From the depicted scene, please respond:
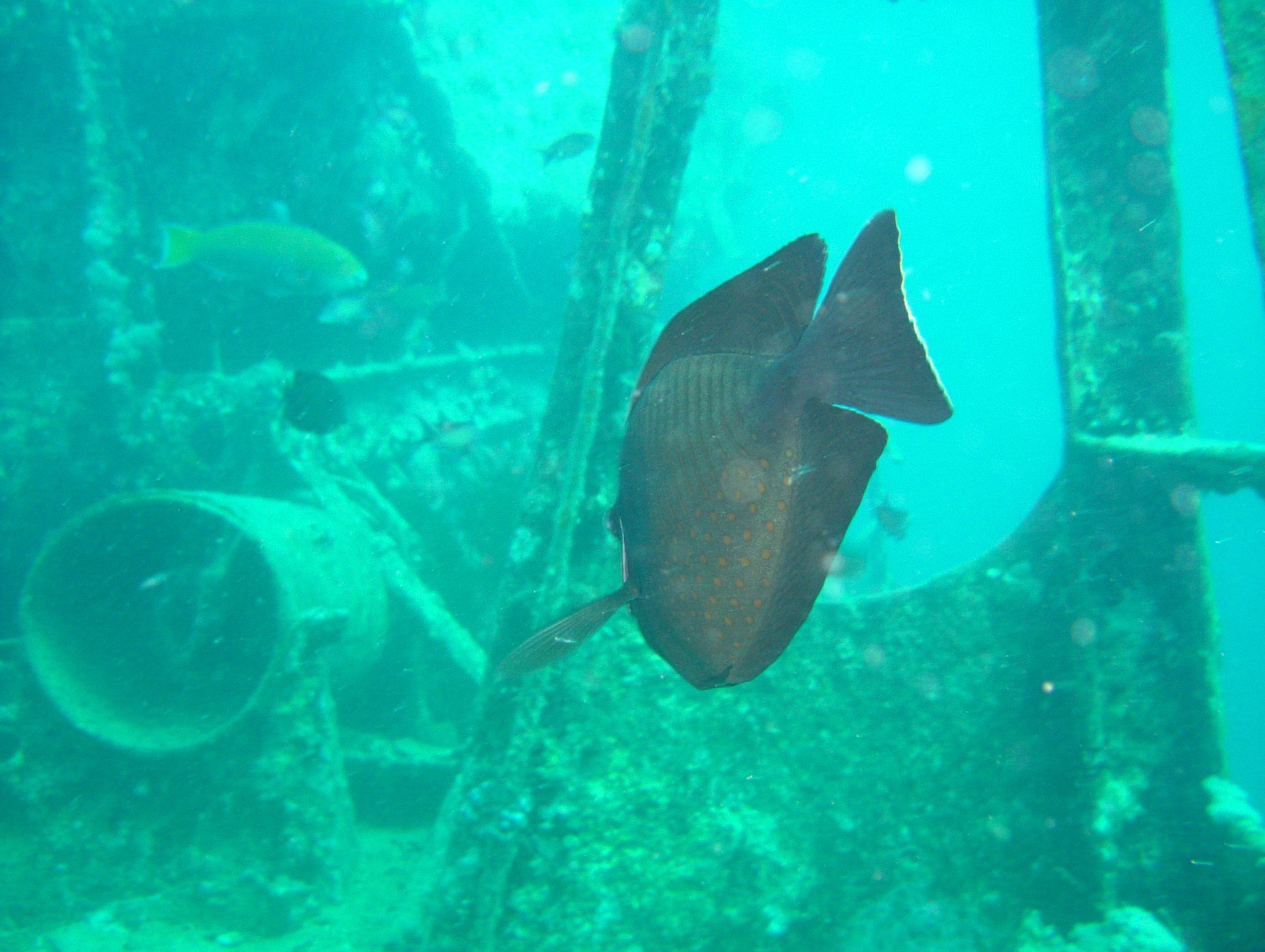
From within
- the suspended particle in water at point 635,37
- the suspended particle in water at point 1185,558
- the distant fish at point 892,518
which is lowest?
the distant fish at point 892,518

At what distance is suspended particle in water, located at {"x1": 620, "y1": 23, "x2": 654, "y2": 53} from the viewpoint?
2955 mm

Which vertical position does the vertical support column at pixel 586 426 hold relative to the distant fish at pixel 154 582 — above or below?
above

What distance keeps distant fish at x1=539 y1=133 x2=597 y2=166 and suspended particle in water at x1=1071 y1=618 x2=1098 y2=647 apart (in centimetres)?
546

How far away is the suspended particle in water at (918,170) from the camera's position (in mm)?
85625

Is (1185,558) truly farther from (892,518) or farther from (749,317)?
(892,518)

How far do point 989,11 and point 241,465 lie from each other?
5958 cm

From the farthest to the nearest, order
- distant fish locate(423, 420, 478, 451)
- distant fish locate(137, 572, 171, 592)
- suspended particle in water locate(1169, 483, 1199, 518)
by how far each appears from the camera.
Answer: distant fish locate(423, 420, 478, 451)
distant fish locate(137, 572, 171, 592)
suspended particle in water locate(1169, 483, 1199, 518)

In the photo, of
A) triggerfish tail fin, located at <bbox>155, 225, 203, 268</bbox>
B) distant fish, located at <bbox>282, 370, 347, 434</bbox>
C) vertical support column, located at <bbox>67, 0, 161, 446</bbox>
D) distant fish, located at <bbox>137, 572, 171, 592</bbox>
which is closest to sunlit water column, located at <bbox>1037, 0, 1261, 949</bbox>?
distant fish, located at <bbox>282, 370, 347, 434</bbox>

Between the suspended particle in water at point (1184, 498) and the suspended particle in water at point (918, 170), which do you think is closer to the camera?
the suspended particle in water at point (1184, 498)

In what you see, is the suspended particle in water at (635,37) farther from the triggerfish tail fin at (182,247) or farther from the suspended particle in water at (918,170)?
the suspended particle in water at (918,170)

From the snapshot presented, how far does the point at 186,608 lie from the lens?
4.47 meters

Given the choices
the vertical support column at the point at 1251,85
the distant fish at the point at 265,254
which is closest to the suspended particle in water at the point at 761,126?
the distant fish at the point at 265,254

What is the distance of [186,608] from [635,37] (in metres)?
4.77

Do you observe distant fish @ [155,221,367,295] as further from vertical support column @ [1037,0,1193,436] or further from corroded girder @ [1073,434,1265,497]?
corroded girder @ [1073,434,1265,497]
